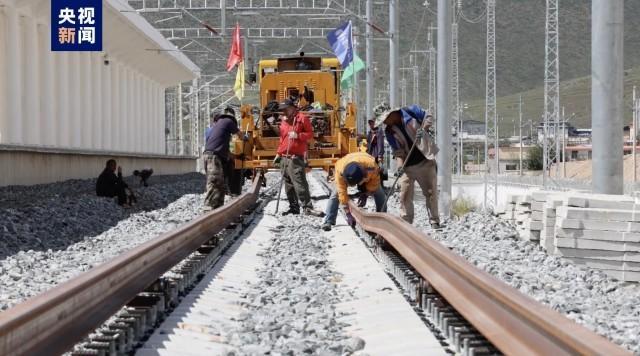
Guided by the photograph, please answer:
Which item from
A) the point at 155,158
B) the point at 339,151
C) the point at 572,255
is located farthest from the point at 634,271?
the point at 155,158

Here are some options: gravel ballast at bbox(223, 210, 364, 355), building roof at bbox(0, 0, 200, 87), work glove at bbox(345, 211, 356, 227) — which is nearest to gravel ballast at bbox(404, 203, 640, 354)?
work glove at bbox(345, 211, 356, 227)

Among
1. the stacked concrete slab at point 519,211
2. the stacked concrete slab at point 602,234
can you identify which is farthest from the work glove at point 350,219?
the stacked concrete slab at point 602,234

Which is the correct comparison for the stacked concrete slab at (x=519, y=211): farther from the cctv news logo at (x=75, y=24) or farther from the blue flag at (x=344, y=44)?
the blue flag at (x=344, y=44)

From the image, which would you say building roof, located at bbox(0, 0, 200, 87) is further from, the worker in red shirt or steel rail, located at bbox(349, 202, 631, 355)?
steel rail, located at bbox(349, 202, 631, 355)

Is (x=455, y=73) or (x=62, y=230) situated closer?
(x=62, y=230)

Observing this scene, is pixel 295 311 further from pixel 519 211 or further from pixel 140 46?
pixel 140 46

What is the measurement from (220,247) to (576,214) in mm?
4192

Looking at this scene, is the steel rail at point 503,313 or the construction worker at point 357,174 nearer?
the steel rail at point 503,313

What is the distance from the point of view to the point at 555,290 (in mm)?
8070

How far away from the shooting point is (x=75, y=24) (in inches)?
1187

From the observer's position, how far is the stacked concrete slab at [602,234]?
9797 millimetres

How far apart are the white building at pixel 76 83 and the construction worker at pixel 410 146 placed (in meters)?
10.5

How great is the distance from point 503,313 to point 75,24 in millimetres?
27105

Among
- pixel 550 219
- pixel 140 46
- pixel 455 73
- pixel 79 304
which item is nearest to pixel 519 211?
pixel 550 219
